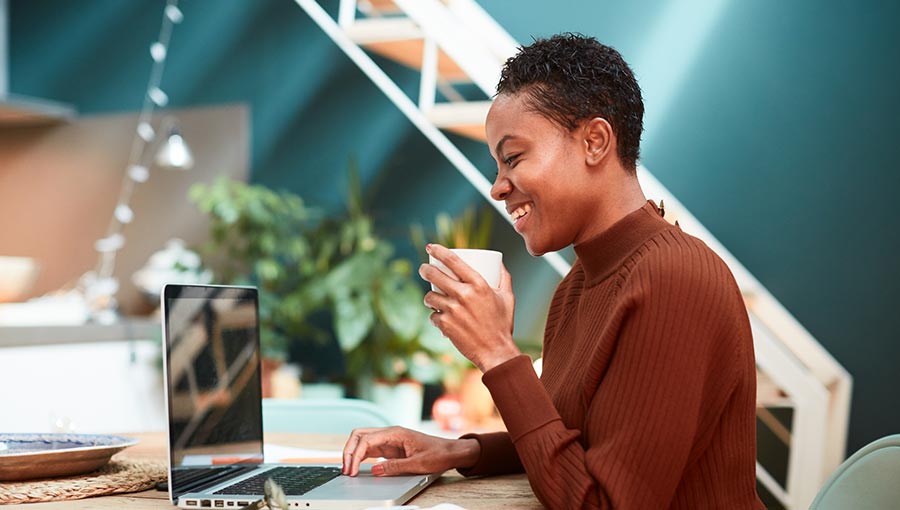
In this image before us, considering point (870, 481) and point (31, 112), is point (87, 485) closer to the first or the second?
point (870, 481)

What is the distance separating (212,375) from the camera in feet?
4.24

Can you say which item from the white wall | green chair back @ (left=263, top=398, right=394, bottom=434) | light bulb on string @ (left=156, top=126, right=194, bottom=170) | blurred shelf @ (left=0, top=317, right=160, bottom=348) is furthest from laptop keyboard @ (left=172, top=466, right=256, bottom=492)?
light bulb on string @ (left=156, top=126, right=194, bottom=170)

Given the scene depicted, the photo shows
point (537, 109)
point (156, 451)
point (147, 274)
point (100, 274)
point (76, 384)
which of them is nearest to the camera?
point (537, 109)

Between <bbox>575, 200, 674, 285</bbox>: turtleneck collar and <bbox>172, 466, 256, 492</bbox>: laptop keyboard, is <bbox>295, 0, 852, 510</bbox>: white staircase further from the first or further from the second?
<bbox>172, 466, 256, 492</bbox>: laptop keyboard

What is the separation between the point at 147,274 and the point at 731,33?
2743mm

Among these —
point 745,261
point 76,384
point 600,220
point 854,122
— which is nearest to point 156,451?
point 600,220

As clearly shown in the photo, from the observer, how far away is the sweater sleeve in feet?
3.35

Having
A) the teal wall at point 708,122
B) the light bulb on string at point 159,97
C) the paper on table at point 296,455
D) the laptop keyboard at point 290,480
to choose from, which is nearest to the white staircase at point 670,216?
the teal wall at point 708,122

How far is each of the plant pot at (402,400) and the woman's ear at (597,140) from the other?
9.33 feet

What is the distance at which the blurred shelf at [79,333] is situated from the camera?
331 cm

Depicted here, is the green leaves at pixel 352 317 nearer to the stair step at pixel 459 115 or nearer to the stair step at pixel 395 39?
the stair step at pixel 459 115

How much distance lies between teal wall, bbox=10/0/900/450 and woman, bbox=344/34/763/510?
2660 mm

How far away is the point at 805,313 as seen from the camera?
12.1 feet

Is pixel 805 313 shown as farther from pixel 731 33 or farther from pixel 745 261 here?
pixel 731 33
